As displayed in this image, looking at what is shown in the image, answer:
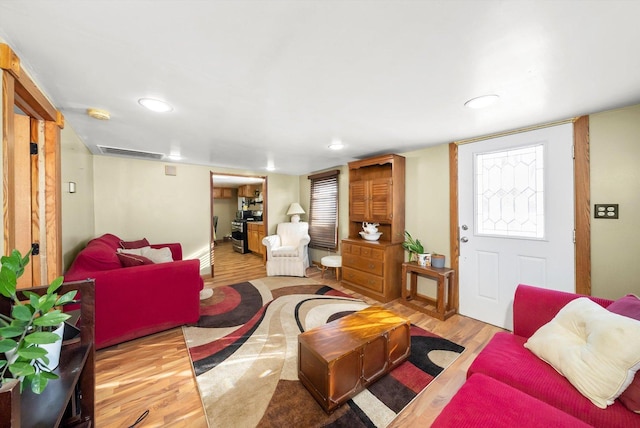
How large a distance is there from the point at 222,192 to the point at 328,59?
7.66m

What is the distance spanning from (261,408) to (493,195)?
120 inches

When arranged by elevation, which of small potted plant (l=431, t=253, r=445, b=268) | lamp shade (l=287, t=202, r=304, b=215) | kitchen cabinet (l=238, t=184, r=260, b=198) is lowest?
small potted plant (l=431, t=253, r=445, b=268)

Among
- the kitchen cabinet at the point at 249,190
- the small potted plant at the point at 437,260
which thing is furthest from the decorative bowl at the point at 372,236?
the kitchen cabinet at the point at 249,190

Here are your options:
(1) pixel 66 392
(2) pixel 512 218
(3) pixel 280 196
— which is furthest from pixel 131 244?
(2) pixel 512 218

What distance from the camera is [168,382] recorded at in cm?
178

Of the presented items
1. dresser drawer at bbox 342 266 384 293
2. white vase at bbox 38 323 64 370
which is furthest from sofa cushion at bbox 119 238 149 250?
dresser drawer at bbox 342 266 384 293

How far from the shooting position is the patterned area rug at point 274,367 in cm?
148

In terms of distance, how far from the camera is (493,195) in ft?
8.71

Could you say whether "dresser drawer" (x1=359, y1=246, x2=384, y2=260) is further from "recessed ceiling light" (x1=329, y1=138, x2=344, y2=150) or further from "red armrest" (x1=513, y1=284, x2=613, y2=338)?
"red armrest" (x1=513, y1=284, x2=613, y2=338)

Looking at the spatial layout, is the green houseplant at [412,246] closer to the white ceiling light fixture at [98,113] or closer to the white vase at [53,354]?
the white vase at [53,354]

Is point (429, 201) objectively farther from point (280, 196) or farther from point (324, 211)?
point (280, 196)

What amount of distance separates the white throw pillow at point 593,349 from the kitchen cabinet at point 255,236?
17.0 ft

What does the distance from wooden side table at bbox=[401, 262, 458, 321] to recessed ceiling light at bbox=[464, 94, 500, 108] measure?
183cm

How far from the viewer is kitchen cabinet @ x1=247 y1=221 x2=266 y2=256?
596 centimetres
